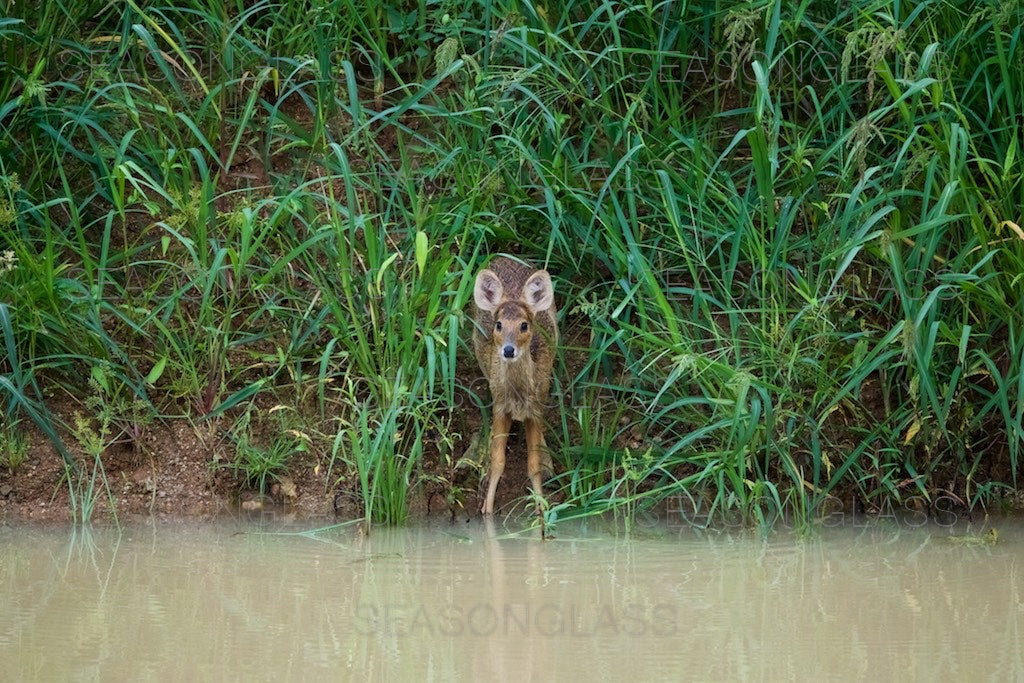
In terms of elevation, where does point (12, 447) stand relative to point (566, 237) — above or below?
below

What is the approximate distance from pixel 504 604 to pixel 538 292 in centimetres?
197

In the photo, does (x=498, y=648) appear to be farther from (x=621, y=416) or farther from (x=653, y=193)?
(x=653, y=193)

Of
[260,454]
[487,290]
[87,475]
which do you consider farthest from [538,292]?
[87,475]

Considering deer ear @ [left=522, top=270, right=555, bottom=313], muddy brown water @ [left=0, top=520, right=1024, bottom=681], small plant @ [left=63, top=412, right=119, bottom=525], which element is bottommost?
muddy brown water @ [left=0, top=520, right=1024, bottom=681]

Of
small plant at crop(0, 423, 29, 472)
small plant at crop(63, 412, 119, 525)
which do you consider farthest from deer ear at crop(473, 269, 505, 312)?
small plant at crop(0, 423, 29, 472)

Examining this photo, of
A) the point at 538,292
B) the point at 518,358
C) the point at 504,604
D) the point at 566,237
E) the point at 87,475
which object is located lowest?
the point at 504,604

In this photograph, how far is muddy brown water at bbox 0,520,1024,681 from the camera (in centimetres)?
441

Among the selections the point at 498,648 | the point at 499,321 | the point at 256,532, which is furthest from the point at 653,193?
the point at 498,648

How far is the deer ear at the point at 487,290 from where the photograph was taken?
22.1 ft

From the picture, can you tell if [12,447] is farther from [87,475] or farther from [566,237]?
[566,237]

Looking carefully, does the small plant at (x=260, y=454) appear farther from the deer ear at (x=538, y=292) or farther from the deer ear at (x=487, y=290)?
the deer ear at (x=538, y=292)

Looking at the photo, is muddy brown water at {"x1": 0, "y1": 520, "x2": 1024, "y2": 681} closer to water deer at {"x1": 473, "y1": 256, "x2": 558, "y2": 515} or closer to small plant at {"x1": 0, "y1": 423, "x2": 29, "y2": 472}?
small plant at {"x1": 0, "y1": 423, "x2": 29, "y2": 472}

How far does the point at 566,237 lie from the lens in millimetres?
7113

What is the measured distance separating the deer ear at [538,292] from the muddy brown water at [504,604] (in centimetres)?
111
